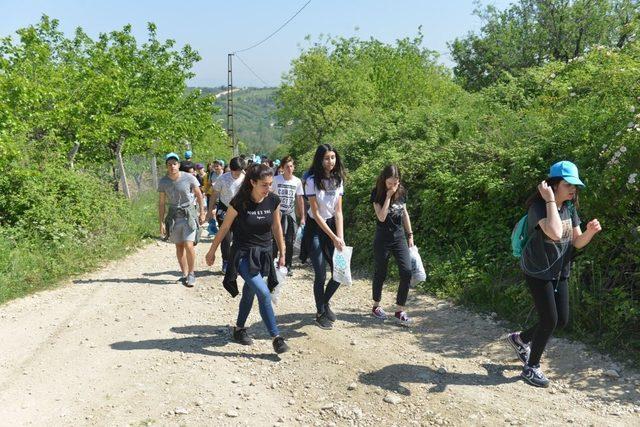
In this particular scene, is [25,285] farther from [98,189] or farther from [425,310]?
[425,310]

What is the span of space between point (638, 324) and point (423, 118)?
28.3ft

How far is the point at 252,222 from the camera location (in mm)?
4793

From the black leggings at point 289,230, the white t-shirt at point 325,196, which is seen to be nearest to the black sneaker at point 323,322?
the white t-shirt at point 325,196

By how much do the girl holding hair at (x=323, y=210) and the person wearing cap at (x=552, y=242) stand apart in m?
1.99

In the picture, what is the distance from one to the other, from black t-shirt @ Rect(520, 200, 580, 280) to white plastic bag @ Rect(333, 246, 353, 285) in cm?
186

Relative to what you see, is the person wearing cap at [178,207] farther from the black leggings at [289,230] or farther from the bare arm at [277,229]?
the bare arm at [277,229]

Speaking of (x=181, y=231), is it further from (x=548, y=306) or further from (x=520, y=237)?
(x=548, y=306)

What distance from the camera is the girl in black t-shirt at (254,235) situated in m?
4.76

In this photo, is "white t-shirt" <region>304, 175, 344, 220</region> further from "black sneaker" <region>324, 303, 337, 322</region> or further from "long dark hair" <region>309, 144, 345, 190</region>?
"black sneaker" <region>324, 303, 337, 322</region>

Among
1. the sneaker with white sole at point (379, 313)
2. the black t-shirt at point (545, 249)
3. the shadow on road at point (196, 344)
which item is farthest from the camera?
the sneaker with white sole at point (379, 313)

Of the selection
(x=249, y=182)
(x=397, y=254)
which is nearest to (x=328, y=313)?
(x=397, y=254)

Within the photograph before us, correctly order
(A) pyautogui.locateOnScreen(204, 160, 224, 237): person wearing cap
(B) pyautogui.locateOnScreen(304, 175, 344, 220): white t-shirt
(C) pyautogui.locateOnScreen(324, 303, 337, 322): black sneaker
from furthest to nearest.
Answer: (A) pyautogui.locateOnScreen(204, 160, 224, 237): person wearing cap → (C) pyautogui.locateOnScreen(324, 303, 337, 322): black sneaker → (B) pyautogui.locateOnScreen(304, 175, 344, 220): white t-shirt

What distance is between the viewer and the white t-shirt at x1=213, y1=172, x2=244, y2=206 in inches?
298

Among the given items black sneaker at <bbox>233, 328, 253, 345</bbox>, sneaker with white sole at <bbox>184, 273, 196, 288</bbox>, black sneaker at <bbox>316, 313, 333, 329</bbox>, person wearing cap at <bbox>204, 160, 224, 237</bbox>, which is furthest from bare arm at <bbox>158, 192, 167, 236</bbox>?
black sneaker at <bbox>316, 313, 333, 329</bbox>
